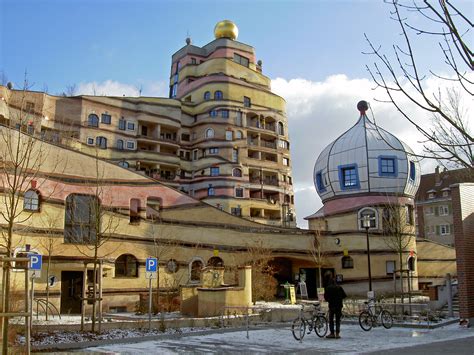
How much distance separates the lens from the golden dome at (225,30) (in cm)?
5631

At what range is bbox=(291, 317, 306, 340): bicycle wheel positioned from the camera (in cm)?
1220

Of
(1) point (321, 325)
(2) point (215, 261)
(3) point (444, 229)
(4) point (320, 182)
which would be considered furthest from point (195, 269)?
(3) point (444, 229)

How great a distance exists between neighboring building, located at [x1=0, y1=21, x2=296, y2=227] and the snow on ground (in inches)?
1218

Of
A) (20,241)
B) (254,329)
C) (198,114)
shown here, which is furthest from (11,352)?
(198,114)

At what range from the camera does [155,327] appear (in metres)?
14.5

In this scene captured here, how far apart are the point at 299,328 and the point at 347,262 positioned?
66.0ft

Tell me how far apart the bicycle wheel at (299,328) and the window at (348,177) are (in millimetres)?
20013

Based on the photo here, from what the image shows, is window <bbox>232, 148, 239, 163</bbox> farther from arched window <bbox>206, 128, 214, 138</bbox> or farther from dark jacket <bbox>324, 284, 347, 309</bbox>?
dark jacket <bbox>324, 284, 347, 309</bbox>

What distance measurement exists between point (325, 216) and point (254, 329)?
19487 mm

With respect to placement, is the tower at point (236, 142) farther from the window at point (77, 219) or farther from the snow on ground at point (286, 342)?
the snow on ground at point (286, 342)

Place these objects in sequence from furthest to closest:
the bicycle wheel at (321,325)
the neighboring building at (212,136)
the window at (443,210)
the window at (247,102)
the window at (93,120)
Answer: the window at (443,210) → the window at (247,102) → the neighboring building at (212,136) → the window at (93,120) → the bicycle wheel at (321,325)

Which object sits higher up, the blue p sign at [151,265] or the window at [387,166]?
the window at [387,166]

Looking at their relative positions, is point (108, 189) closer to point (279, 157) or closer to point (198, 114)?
Result: point (198, 114)

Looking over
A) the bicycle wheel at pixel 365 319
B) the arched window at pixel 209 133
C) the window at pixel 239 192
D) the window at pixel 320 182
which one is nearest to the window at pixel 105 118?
the arched window at pixel 209 133
